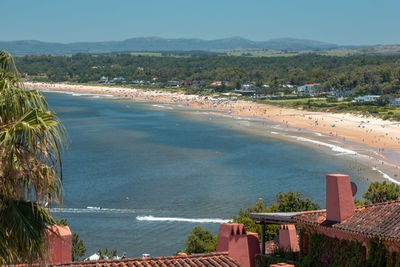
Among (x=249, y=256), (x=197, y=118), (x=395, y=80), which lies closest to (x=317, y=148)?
(x=197, y=118)

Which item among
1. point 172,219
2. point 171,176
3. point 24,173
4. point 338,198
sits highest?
point 24,173

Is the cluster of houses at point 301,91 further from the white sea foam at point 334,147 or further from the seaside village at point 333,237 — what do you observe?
the seaside village at point 333,237

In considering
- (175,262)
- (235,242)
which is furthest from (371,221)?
(175,262)

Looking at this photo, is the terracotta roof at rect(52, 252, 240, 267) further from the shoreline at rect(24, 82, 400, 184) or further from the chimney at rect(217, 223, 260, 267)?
the shoreline at rect(24, 82, 400, 184)

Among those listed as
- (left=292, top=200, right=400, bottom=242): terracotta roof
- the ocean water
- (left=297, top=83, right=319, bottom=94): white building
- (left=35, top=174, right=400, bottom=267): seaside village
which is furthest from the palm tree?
(left=297, top=83, right=319, bottom=94): white building

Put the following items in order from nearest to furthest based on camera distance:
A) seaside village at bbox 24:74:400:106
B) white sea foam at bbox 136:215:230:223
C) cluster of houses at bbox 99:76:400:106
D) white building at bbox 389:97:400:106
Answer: white sea foam at bbox 136:215:230:223
white building at bbox 389:97:400:106
cluster of houses at bbox 99:76:400:106
seaside village at bbox 24:74:400:106

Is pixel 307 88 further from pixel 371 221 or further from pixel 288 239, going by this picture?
pixel 371 221
